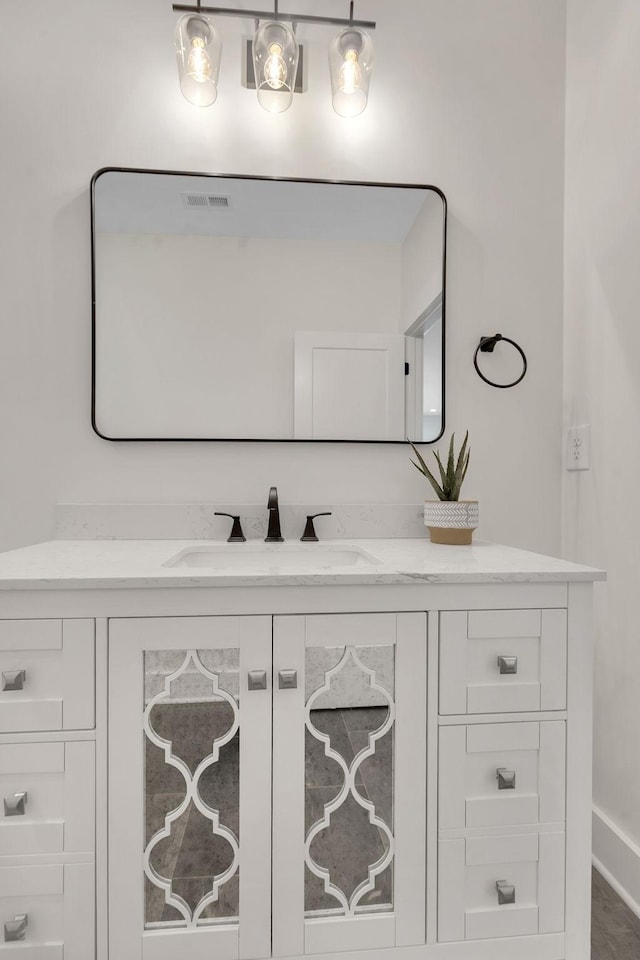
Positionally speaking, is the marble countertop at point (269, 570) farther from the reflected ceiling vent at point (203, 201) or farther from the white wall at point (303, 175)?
the reflected ceiling vent at point (203, 201)

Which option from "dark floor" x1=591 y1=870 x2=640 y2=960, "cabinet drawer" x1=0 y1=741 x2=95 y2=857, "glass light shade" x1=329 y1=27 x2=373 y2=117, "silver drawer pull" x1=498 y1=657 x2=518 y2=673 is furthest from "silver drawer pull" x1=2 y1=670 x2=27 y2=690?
"glass light shade" x1=329 y1=27 x2=373 y2=117

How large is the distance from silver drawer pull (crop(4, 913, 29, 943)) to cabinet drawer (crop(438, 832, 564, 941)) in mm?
777

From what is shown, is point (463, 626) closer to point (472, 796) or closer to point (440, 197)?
point (472, 796)

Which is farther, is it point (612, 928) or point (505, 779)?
point (612, 928)

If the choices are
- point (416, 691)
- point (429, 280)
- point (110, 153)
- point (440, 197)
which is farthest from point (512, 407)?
point (110, 153)

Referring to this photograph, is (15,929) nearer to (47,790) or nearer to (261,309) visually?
(47,790)

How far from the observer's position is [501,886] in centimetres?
111

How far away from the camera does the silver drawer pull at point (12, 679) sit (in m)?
1.03

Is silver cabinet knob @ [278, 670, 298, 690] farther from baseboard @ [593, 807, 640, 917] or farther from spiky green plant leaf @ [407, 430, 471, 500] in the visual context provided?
baseboard @ [593, 807, 640, 917]

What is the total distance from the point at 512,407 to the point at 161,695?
1305mm

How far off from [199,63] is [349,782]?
1812mm

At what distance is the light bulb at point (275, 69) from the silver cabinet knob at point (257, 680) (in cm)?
154

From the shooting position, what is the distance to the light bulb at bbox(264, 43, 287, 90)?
1.55m
